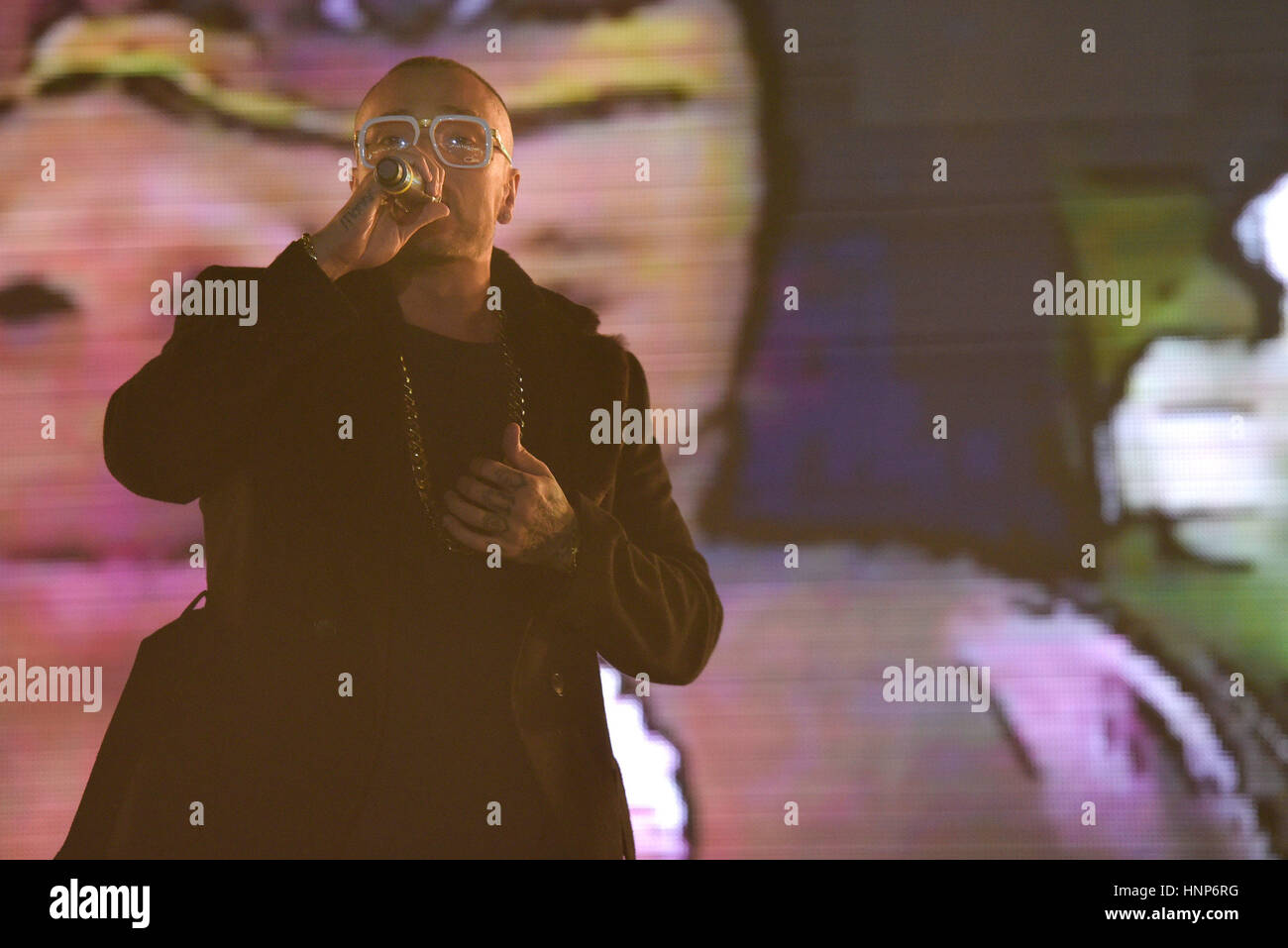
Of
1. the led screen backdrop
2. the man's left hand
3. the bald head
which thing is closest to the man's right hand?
the bald head

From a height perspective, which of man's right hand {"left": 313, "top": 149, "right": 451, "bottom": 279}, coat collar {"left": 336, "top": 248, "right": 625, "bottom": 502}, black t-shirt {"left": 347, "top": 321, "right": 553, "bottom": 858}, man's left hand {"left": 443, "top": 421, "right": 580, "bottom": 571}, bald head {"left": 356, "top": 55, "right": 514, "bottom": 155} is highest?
bald head {"left": 356, "top": 55, "right": 514, "bottom": 155}

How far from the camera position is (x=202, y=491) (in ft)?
6.33

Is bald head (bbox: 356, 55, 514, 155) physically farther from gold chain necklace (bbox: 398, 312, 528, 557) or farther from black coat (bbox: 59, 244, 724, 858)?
gold chain necklace (bbox: 398, 312, 528, 557)

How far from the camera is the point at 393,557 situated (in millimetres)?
1927

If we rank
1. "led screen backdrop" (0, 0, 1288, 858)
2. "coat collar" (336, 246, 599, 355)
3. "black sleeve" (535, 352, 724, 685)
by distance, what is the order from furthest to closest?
"led screen backdrop" (0, 0, 1288, 858) < "coat collar" (336, 246, 599, 355) < "black sleeve" (535, 352, 724, 685)

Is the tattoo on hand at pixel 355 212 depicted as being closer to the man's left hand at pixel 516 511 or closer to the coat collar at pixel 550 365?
the coat collar at pixel 550 365

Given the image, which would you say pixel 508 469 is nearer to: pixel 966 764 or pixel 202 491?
pixel 202 491

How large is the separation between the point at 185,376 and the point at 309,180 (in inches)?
33.5

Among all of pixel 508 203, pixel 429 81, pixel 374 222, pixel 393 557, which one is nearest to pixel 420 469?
pixel 393 557

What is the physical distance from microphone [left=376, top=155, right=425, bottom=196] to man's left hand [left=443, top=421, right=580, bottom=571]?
0.41 meters

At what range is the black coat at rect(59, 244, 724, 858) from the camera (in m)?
1.85

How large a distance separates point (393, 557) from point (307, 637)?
0.61 feet

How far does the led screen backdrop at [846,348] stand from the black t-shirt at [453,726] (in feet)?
1.62
